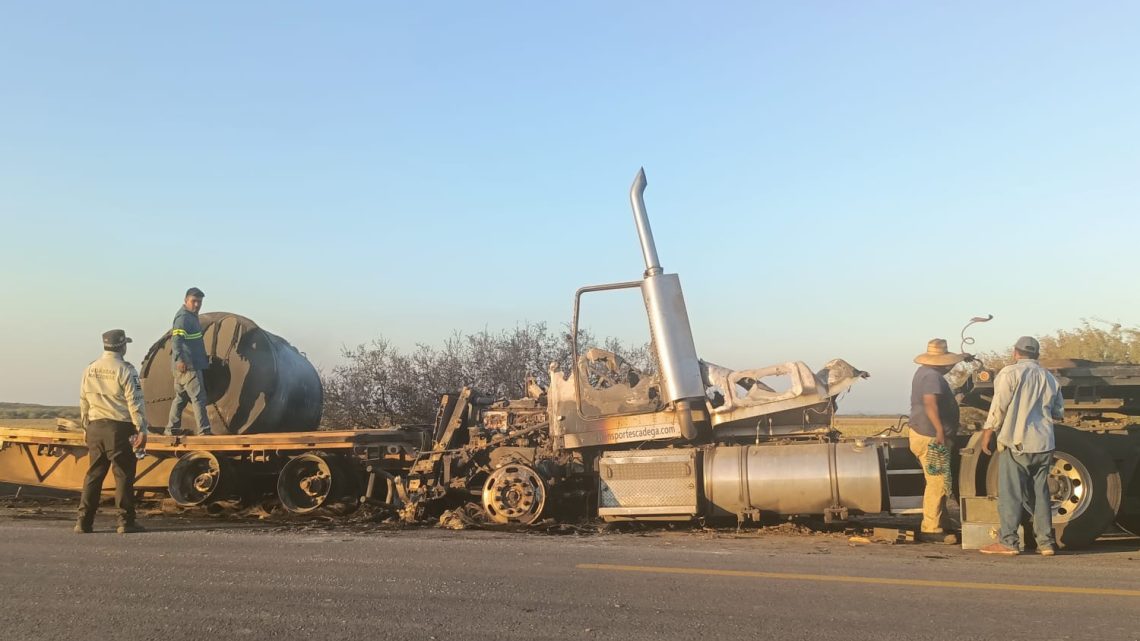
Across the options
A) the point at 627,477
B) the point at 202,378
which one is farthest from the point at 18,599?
the point at 202,378

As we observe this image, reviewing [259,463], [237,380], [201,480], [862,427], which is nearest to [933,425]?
[259,463]

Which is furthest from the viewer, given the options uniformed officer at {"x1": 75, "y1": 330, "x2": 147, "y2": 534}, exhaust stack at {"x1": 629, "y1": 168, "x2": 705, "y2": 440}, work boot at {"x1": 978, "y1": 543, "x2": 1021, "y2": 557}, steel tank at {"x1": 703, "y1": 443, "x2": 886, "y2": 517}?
exhaust stack at {"x1": 629, "y1": 168, "x2": 705, "y2": 440}

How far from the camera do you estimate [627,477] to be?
930cm

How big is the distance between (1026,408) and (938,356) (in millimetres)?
1230

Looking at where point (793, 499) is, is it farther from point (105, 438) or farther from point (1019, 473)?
point (105, 438)

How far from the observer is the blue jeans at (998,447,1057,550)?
739 centimetres

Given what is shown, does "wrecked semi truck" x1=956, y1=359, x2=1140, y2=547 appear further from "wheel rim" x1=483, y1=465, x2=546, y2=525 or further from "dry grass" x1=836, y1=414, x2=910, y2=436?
"wheel rim" x1=483, y1=465, x2=546, y2=525

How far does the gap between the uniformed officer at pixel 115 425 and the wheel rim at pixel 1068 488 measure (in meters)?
8.88

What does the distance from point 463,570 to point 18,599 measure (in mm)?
2939

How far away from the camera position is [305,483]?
10.8 m

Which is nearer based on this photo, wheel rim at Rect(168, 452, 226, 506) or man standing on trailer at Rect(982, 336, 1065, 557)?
man standing on trailer at Rect(982, 336, 1065, 557)

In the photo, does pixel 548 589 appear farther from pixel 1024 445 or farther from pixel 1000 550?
pixel 1024 445

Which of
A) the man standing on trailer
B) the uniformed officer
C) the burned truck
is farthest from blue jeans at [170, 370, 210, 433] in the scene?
the man standing on trailer

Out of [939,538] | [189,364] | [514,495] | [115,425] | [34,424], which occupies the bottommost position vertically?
[939,538]
